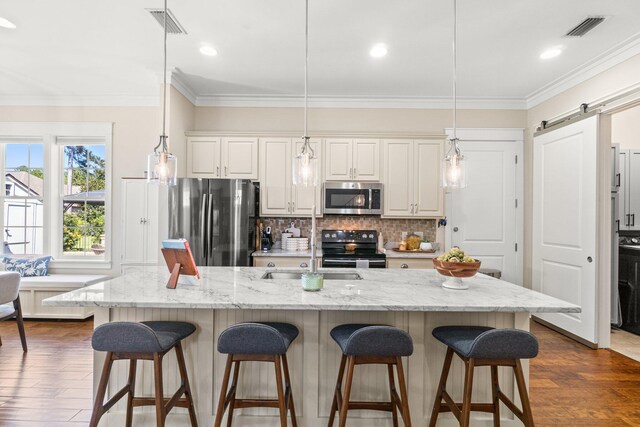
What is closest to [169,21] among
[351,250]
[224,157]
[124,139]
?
[224,157]

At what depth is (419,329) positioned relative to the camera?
7.00 ft

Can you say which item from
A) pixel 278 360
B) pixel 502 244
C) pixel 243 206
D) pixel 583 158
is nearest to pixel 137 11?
pixel 243 206

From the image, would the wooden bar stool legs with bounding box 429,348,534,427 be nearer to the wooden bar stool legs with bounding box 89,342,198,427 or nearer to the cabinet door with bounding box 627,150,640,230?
the wooden bar stool legs with bounding box 89,342,198,427

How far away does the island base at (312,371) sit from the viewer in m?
2.13

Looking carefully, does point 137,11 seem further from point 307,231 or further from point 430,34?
point 307,231

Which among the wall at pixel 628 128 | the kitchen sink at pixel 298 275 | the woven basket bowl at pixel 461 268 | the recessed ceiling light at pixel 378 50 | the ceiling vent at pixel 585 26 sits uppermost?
the recessed ceiling light at pixel 378 50

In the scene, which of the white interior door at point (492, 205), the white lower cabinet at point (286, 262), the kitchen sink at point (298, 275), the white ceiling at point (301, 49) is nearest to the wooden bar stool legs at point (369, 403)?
the kitchen sink at point (298, 275)

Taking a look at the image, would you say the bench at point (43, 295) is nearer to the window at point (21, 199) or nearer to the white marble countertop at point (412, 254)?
the window at point (21, 199)

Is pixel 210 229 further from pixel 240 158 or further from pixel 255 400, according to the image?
pixel 255 400

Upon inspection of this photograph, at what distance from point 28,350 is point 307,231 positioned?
123 inches

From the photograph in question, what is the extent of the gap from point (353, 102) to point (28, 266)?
4645mm

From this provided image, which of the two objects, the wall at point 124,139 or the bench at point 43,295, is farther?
the wall at point 124,139

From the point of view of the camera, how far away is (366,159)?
4.52 m

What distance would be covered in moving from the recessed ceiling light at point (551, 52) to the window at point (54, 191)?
5.17 meters
